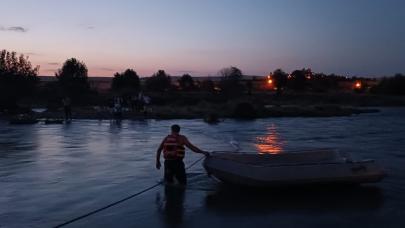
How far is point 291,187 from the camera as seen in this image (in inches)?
518

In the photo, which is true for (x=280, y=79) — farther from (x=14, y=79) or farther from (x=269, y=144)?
(x=269, y=144)

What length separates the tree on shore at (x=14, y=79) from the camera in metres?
55.1

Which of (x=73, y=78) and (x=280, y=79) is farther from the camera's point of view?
(x=280, y=79)

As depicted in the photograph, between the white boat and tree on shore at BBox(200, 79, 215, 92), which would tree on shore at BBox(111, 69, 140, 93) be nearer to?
tree on shore at BBox(200, 79, 215, 92)

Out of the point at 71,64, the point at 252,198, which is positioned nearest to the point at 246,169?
the point at 252,198

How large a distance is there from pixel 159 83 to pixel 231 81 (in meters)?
14.9

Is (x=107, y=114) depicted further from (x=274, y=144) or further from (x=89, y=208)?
→ (x=89, y=208)

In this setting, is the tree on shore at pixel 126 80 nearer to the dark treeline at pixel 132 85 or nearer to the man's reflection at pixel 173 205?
the dark treeline at pixel 132 85

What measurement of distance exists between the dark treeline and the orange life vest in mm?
44152

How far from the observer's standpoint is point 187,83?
438ft

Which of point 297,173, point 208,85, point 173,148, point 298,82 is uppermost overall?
point 298,82

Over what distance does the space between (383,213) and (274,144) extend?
1602 cm

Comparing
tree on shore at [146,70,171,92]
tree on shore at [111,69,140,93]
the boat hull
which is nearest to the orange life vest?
the boat hull

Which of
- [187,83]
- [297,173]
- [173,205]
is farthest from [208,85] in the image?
[173,205]
